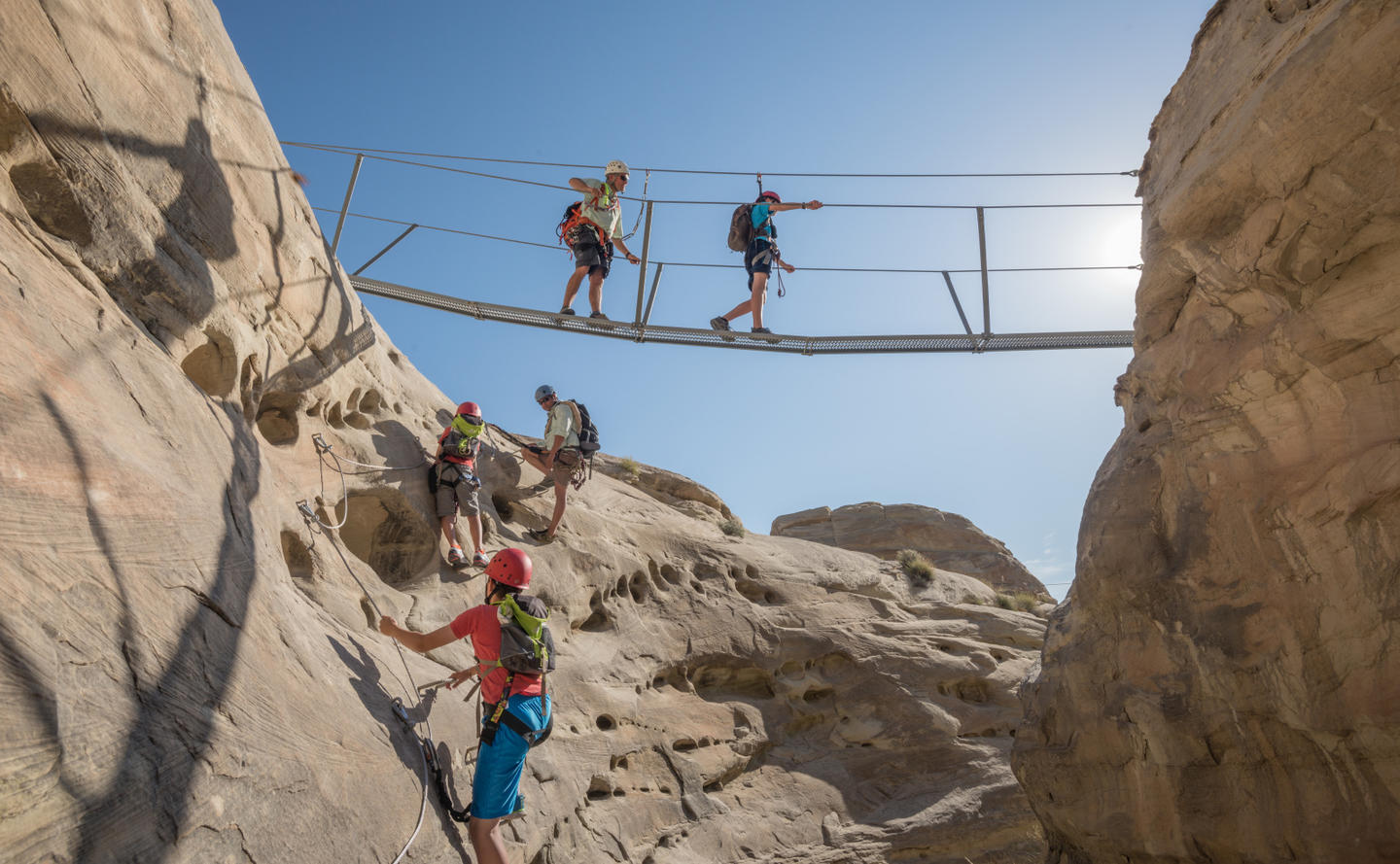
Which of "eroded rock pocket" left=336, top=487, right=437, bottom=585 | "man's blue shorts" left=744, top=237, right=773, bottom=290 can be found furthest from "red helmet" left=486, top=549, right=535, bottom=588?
"man's blue shorts" left=744, top=237, right=773, bottom=290

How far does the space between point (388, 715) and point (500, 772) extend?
893 mm

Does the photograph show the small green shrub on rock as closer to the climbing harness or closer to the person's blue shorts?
the climbing harness

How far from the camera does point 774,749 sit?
12.9 meters

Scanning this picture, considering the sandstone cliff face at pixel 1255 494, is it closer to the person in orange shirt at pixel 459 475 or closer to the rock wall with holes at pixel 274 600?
the rock wall with holes at pixel 274 600

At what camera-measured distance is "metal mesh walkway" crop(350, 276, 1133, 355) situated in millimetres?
11828

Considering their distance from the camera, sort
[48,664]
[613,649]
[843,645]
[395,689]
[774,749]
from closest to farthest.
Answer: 1. [48,664]
2. [395,689]
3. [613,649]
4. [774,749]
5. [843,645]

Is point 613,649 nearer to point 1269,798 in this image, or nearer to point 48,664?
point 1269,798

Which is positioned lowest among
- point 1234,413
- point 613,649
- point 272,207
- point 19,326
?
point 613,649

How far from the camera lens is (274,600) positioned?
5707 millimetres

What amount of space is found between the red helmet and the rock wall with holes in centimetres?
113

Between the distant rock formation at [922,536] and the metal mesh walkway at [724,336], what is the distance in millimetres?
13519

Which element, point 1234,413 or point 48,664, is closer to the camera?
point 48,664

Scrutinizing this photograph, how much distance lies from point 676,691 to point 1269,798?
7.20 meters

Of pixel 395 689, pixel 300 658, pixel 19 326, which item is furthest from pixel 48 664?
pixel 395 689
